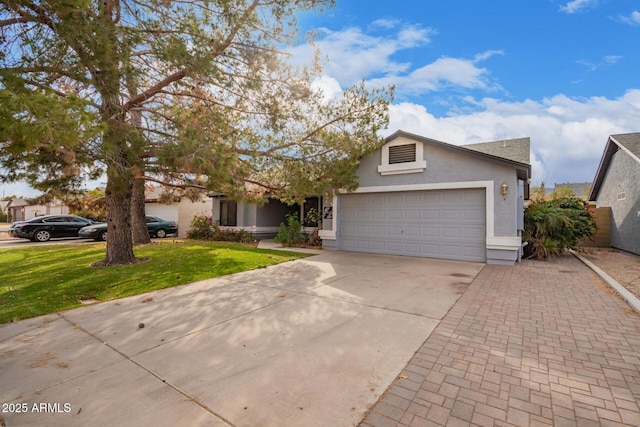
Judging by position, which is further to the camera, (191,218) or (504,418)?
(191,218)

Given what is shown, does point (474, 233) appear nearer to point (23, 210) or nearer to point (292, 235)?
point (292, 235)

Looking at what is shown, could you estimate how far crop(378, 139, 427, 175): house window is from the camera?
1002 cm

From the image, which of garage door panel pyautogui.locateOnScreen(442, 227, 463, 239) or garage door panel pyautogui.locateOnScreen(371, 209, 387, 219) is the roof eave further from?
garage door panel pyautogui.locateOnScreen(371, 209, 387, 219)

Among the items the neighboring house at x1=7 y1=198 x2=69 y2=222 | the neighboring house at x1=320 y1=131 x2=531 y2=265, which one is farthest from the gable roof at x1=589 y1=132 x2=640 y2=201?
the neighboring house at x1=7 y1=198 x2=69 y2=222

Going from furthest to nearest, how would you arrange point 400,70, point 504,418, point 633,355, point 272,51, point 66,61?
point 400,70 < point 272,51 < point 66,61 < point 633,355 < point 504,418

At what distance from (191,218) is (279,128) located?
526 inches

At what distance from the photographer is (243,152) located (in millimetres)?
8188

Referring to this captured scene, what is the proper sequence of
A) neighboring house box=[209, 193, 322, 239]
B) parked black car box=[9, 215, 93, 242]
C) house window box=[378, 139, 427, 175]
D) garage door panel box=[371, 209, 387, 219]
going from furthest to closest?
neighboring house box=[209, 193, 322, 239]
parked black car box=[9, 215, 93, 242]
garage door panel box=[371, 209, 387, 219]
house window box=[378, 139, 427, 175]

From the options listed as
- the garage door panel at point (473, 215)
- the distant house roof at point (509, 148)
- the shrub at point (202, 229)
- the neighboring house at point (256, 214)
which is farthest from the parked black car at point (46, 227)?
the distant house roof at point (509, 148)

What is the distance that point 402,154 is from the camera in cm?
1040

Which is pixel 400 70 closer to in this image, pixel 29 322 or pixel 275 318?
pixel 275 318

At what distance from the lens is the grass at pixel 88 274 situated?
527cm

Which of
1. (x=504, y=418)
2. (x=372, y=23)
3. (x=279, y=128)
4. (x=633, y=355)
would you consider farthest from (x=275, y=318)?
(x=372, y=23)

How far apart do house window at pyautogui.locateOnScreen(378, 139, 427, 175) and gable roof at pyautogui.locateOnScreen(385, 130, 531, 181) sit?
25 cm
